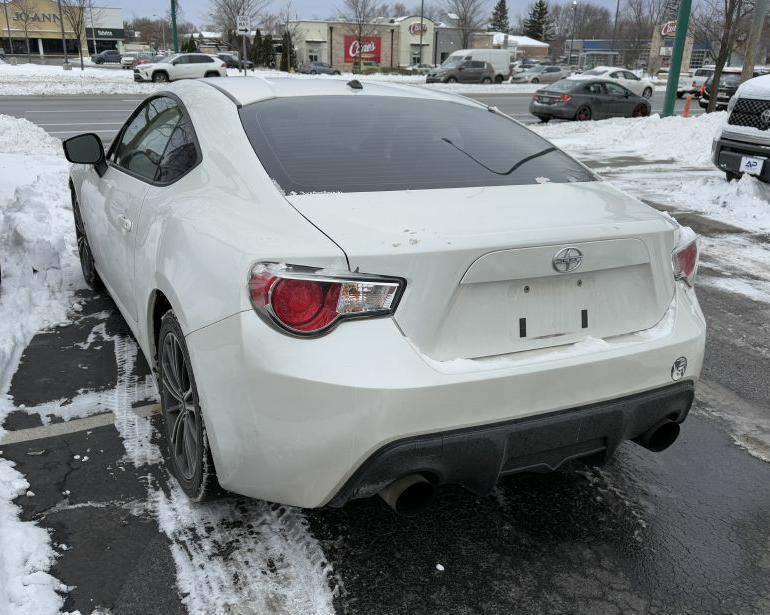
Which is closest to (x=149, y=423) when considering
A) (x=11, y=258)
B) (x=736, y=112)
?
(x=11, y=258)

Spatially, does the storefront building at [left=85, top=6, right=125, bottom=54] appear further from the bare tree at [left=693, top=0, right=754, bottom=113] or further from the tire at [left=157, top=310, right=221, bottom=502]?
the tire at [left=157, top=310, right=221, bottom=502]

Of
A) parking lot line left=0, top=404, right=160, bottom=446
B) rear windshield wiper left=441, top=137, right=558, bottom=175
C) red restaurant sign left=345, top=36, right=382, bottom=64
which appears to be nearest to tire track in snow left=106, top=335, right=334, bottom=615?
parking lot line left=0, top=404, right=160, bottom=446

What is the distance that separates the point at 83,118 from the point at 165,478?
60.3 feet

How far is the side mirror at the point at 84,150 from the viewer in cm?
389

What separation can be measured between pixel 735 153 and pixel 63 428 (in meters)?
8.18

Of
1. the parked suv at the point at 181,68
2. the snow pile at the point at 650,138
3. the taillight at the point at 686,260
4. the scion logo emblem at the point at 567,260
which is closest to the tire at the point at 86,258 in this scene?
the scion logo emblem at the point at 567,260

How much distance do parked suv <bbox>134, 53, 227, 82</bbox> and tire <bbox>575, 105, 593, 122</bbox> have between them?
19.9m

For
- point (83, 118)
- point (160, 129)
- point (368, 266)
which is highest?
point (160, 129)

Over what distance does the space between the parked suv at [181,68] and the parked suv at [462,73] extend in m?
12.8

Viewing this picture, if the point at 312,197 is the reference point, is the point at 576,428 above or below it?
below

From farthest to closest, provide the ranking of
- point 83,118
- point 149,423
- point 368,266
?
point 83,118, point 149,423, point 368,266

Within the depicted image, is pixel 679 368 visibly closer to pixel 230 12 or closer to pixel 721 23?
pixel 721 23

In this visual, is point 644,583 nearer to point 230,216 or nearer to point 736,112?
point 230,216

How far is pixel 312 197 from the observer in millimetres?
2414
